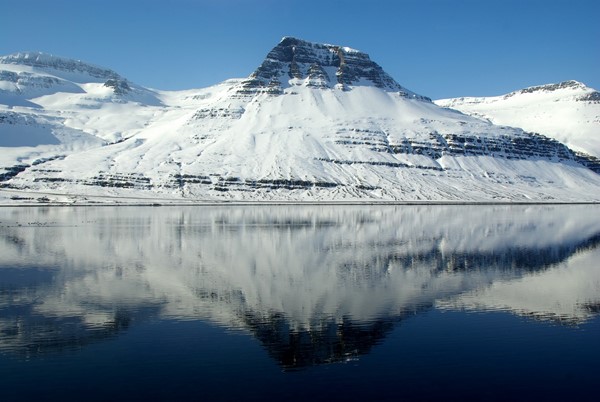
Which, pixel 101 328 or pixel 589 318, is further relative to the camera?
pixel 589 318

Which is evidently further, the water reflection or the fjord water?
the water reflection

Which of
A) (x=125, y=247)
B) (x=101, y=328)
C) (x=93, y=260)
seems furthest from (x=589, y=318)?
(x=125, y=247)

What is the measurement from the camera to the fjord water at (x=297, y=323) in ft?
93.8

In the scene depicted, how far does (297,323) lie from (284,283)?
15127mm

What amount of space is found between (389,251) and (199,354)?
162 feet

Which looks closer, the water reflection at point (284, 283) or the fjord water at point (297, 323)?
the fjord water at point (297, 323)

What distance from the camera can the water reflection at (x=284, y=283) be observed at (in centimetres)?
3856

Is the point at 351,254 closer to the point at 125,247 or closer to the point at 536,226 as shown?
the point at 125,247

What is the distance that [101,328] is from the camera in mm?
38594

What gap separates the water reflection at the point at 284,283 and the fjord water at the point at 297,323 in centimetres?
22

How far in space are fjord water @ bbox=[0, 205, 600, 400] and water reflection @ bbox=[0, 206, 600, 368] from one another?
0.22 metres

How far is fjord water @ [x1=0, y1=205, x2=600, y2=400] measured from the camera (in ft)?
93.8

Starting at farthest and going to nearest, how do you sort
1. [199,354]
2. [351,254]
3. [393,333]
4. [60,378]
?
[351,254], [393,333], [199,354], [60,378]

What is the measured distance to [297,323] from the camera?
4019cm
